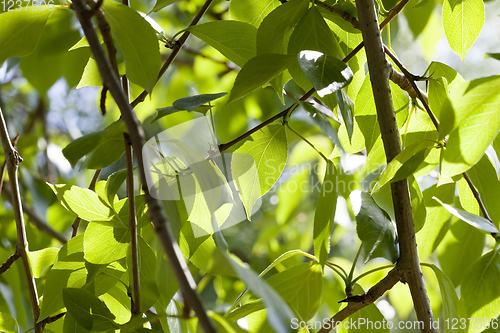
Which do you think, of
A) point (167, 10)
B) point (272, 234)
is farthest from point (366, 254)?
point (167, 10)

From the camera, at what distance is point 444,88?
22 cm

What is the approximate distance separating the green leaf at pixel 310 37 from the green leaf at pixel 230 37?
0.02 metres

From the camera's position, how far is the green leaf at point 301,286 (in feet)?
0.79

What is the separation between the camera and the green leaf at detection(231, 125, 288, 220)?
232mm

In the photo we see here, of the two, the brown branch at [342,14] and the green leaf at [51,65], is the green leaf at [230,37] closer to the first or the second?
the brown branch at [342,14]

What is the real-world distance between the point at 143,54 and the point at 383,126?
0.12 metres

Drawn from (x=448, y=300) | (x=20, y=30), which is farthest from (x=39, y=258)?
(x=448, y=300)

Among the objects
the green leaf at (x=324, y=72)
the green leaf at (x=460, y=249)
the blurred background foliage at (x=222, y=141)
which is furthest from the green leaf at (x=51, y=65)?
the green leaf at (x=460, y=249)

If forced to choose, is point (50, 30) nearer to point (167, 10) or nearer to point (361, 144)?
point (361, 144)

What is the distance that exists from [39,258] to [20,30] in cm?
15

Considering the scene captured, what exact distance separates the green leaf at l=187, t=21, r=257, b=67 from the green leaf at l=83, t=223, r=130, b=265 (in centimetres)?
11

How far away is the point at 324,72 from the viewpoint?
0.55 feet

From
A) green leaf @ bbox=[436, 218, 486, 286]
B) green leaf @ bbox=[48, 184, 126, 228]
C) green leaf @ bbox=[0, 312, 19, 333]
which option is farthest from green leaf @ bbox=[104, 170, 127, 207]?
green leaf @ bbox=[436, 218, 486, 286]

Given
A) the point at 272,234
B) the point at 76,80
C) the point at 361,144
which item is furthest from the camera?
the point at 272,234
